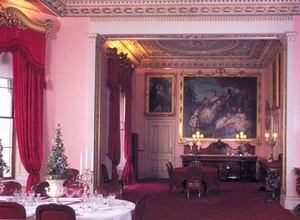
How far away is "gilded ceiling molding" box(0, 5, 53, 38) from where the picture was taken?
7889 millimetres

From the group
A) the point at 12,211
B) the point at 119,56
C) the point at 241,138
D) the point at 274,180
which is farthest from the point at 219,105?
the point at 12,211

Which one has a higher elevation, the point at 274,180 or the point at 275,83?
the point at 275,83

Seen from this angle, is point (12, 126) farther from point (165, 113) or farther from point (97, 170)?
point (165, 113)

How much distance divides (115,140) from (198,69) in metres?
5.34

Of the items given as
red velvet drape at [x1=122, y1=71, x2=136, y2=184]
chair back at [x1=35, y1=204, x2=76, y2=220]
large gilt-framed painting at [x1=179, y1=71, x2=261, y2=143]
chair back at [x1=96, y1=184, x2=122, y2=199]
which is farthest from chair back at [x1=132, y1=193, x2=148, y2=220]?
large gilt-framed painting at [x1=179, y1=71, x2=261, y2=143]

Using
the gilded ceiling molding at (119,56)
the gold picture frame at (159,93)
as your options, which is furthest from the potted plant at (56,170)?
the gold picture frame at (159,93)

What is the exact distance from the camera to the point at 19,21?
8195 mm

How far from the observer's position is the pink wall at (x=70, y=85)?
30.9 ft

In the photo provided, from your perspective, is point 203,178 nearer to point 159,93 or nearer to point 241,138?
point 241,138

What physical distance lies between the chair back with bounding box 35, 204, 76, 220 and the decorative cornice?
514 centimetres

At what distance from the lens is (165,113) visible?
1571 centimetres

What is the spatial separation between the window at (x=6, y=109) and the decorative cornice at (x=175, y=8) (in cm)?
138

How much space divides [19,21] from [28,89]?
1230 mm

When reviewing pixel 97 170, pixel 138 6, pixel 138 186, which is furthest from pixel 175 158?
A: pixel 138 6
